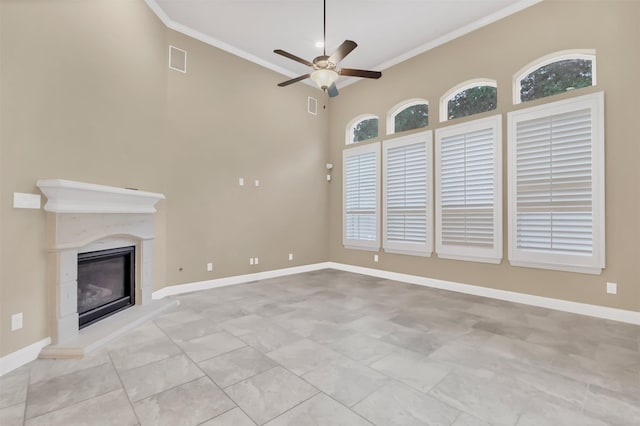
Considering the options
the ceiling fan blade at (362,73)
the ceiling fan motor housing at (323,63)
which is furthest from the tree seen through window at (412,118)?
the ceiling fan motor housing at (323,63)

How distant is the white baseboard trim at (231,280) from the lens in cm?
460

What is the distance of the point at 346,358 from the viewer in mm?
2594

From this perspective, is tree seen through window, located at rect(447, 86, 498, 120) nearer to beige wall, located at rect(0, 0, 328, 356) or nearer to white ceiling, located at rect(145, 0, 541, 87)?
white ceiling, located at rect(145, 0, 541, 87)

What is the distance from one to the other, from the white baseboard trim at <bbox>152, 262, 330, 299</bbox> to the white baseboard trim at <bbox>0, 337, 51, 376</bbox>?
170cm

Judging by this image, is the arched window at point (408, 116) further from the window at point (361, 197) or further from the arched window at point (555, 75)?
the arched window at point (555, 75)

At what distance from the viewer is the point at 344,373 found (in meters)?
2.34

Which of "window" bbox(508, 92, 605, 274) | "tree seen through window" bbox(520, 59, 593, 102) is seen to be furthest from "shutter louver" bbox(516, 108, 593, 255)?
"tree seen through window" bbox(520, 59, 593, 102)

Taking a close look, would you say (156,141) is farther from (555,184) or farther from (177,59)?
(555,184)

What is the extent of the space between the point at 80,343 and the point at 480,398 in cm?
337

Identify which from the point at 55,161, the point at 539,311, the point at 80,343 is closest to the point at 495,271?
the point at 539,311

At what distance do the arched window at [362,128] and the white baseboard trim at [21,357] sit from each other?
5.94m

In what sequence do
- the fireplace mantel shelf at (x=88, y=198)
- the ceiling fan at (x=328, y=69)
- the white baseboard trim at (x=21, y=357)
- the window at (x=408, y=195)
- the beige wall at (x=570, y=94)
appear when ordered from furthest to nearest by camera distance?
the window at (x=408, y=195) → the beige wall at (x=570, y=94) → the ceiling fan at (x=328, y=69) → the fireplace mantel shelf at (x=88, y=198) → the white baseboard trim at (x=21, y=357)

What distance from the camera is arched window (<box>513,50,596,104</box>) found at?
3859 mm

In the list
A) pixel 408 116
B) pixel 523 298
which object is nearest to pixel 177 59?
pixel 408 116
